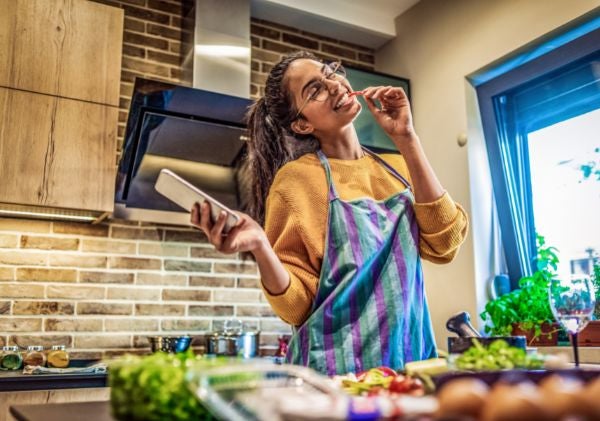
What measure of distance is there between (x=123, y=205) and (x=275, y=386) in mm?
2485

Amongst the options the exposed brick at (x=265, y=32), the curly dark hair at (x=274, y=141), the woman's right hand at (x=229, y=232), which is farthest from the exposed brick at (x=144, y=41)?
the woman's right hand at (x=229, y=232)

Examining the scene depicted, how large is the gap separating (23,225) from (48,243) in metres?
0.14

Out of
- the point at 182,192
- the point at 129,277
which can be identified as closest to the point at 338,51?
the point at 129,277

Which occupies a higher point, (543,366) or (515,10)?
(515,10)

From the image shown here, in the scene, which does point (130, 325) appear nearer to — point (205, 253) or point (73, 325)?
point (73, 325)

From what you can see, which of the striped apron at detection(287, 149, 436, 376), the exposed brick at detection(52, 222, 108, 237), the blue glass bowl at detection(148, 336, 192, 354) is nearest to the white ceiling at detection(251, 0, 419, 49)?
the exposed brick at detection(52, 222, 108, 237)

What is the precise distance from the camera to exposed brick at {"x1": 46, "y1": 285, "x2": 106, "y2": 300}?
2.86 meters

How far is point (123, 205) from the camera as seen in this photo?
299 centimetres

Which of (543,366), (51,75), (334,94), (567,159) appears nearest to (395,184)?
(334,94)

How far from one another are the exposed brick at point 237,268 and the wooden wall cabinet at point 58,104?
0.77 m

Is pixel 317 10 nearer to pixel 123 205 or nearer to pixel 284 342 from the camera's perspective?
pixel 123 205

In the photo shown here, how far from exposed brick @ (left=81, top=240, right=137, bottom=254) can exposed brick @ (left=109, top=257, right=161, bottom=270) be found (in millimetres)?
35

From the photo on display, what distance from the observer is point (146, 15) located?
131 inches

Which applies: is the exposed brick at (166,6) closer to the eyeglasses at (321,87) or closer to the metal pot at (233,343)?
the metal pot at (233,343)
